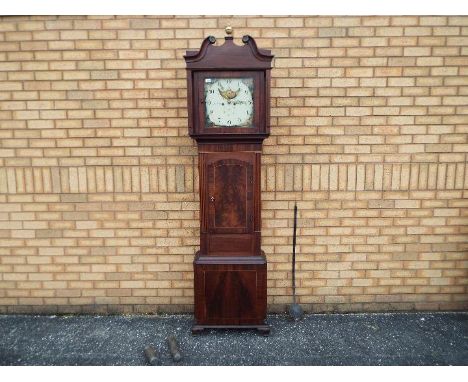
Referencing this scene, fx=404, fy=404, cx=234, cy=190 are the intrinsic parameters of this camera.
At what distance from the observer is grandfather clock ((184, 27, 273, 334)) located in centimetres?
318

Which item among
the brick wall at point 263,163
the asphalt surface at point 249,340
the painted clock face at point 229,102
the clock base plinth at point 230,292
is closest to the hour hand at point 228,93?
the painted clock face at point 229,102

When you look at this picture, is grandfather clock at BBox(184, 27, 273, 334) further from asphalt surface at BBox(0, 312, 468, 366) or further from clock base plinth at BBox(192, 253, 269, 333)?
asphalt surface at BBox(0, 312, 468, 366)

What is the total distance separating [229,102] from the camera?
3.24 m

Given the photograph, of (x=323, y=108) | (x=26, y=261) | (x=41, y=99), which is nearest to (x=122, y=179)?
(x=41, y=99)

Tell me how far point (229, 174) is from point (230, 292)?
1.04 metres

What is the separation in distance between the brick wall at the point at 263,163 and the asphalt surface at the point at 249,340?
0.57ft

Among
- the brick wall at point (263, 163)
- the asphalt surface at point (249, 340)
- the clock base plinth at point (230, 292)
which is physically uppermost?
the brick wall at point (263, 163)

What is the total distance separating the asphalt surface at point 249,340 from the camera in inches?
130

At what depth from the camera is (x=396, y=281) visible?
13.3ft

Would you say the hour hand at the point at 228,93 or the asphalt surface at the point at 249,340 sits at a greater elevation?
the hour hand at the point at 228,93

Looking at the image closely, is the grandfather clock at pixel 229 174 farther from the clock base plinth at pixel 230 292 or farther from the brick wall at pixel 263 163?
the brick wall at pixel 263 163

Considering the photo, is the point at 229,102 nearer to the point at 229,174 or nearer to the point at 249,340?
the point at 229,174

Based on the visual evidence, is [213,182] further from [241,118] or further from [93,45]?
[93,45]

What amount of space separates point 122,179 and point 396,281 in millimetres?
2884
